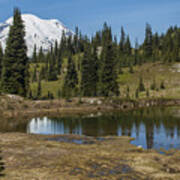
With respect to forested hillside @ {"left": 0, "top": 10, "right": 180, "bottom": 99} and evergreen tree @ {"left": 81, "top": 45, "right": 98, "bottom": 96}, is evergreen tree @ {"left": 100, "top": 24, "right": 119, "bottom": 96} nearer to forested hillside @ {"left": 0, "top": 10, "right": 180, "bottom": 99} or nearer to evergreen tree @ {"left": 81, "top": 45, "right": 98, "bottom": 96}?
forested hillside @ {"left": 0, "top": 10, "right": 180, "bottom": 99}

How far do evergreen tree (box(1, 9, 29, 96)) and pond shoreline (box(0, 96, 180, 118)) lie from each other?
6139 mm

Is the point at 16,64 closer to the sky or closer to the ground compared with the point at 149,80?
closer to the sky

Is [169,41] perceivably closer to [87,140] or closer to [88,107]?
[88,107]

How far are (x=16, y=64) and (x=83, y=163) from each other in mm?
49128

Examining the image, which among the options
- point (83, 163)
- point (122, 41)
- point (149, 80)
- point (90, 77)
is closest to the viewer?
point (83, 163)

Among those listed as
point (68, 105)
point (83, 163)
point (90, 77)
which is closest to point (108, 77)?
point (90, 77)

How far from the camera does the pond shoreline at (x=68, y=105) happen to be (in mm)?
51875

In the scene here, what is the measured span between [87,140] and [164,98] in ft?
173

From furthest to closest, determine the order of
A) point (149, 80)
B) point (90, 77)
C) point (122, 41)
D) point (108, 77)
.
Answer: point (122, 41) → point (149, 80) → point (90, 77) → point (108, 77)

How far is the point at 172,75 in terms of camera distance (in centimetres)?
10306

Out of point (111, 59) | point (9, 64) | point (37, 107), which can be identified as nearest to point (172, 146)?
point (37, 107)

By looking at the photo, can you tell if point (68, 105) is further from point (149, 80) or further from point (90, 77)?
point (149, 80)

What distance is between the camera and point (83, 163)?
15836 mm

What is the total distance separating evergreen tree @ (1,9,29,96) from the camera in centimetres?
6000
